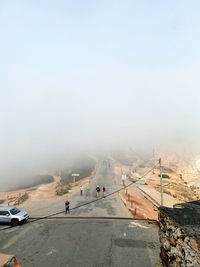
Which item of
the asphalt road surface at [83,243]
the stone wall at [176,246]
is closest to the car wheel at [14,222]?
the asphalt road surface at [83,243]

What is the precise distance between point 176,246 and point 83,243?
321 inches

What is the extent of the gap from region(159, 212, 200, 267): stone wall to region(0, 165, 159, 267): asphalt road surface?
4.01 meters

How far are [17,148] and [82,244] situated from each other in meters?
163

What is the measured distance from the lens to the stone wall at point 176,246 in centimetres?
451

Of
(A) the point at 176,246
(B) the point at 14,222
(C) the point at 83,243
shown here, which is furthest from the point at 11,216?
(A) the point at 176,246

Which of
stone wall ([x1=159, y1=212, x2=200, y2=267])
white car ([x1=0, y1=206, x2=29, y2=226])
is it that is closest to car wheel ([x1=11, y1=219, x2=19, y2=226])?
white car ([x1=0, y1=206, x2=29, y2=226])

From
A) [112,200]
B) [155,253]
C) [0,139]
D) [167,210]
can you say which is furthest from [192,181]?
[0,139]

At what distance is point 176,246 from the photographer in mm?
5363

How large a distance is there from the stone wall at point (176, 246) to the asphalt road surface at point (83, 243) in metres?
4.01

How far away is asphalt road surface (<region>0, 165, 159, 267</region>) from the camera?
9461mm

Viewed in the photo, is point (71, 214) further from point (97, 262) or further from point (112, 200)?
point (97, 262)

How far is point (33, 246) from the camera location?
11.3 meters

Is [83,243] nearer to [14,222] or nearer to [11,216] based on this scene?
[14,222]

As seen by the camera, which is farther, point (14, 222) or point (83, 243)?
point (14, 222)
